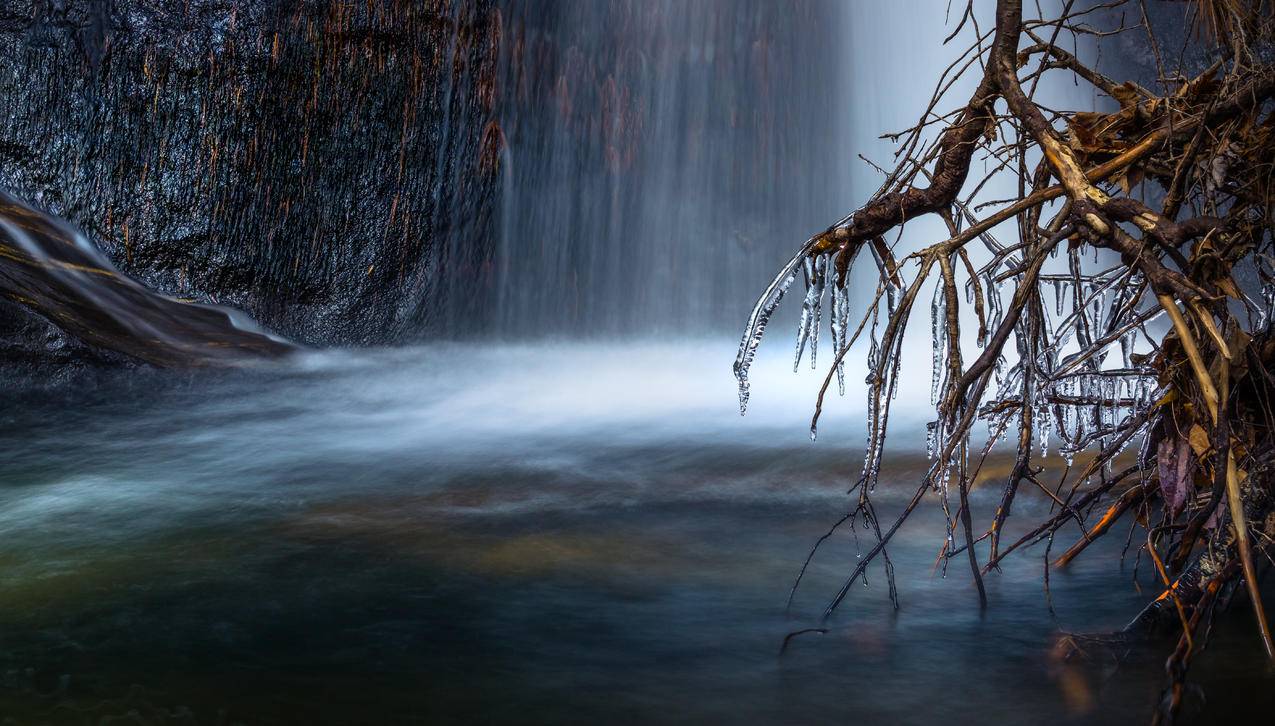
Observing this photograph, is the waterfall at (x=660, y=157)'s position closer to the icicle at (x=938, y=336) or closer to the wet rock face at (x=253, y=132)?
the wet rock face at (x=253, y=132)

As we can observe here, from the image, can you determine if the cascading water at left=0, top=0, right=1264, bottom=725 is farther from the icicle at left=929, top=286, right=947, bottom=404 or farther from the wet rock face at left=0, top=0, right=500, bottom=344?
the icicle at left=929, top=286, right=947, bottom=404

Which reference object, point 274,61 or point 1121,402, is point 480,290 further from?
point 1121,402

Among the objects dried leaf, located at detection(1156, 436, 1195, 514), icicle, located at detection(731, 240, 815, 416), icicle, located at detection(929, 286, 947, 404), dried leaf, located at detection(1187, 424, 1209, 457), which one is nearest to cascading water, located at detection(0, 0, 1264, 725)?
icicle, located at detection(731, 240, 815, 416)

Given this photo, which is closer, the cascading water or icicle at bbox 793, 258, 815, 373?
icicle at bbox 793, 258, 815, 373

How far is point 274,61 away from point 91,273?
2217mm

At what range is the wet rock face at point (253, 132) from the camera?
927 centimetres

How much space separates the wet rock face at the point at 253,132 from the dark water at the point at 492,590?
3.43 metres

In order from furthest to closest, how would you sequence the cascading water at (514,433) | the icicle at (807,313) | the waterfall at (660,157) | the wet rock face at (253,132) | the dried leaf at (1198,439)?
the waterfall at (660,157) < the wet rock face at (253,132) < the cascading water at (514,433) < the dried leaf at (1198,439) < the icicle at (807,313)

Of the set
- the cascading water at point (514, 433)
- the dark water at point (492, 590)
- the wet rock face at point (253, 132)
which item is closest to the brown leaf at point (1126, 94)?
the cascading water at point (514, 433)

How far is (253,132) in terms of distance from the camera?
9.43 metres

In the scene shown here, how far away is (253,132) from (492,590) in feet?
23.2

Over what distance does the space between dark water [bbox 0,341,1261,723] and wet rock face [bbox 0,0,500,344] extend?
3428mm

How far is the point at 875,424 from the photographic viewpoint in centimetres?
233

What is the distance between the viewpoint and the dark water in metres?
2.64
